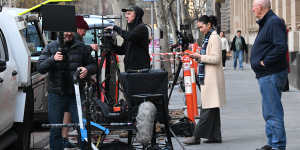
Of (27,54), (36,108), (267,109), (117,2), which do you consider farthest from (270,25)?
(117,2)

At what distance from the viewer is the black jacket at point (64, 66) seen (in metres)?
7.75

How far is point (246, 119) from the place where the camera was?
11906mm

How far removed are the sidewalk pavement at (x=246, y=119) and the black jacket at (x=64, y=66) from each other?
1960 millimetres

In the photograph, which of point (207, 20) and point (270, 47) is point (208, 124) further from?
point (270, 47)

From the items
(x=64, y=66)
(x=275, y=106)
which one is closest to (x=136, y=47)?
(x=64, y=66)

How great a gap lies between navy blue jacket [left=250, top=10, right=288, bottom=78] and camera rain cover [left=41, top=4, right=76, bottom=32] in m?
2.17

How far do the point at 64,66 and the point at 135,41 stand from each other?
1405mm

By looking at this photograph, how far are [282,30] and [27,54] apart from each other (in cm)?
325

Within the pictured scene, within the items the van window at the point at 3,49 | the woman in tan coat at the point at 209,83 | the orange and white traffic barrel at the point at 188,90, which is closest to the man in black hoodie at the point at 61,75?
the van window at the point at 3,49

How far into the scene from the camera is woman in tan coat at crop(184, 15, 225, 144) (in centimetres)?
909

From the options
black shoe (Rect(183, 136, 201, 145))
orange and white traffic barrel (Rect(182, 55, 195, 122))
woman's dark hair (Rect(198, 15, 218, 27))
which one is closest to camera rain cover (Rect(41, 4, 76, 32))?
woman's dark hair (Rect(198, 15, 218, 27))

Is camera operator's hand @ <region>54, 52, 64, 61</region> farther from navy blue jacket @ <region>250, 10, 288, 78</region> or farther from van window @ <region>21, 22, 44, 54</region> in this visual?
van window @ <region>21, 22, 44, 54</region>

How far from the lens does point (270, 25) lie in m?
7.55

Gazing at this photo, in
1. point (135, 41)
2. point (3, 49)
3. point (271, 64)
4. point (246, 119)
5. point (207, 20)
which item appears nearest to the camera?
point (271, 64)
